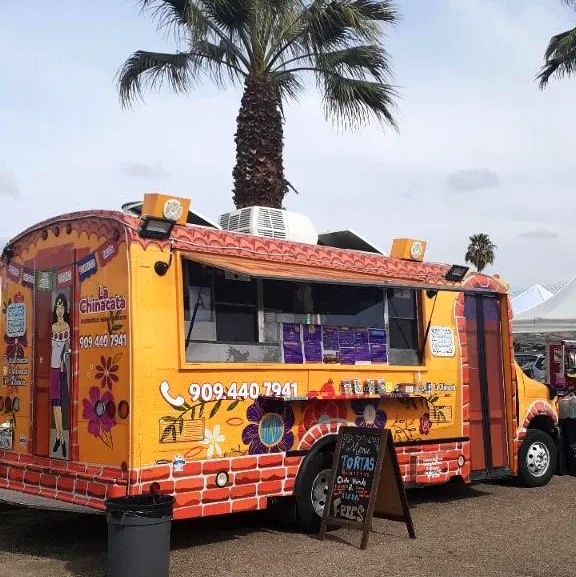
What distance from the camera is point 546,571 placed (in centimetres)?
657

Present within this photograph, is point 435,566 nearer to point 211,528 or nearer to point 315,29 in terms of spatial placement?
point 211,528

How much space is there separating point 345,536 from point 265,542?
802mm

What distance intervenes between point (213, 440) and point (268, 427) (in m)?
0.64

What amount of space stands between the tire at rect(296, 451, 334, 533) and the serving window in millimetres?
968

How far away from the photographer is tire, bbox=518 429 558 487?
10.5m

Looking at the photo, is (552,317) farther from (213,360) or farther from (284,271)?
(213,360)

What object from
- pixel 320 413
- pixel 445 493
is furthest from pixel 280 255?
pixel 445 493

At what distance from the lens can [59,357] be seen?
738cm

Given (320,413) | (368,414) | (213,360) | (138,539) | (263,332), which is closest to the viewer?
(138,539)

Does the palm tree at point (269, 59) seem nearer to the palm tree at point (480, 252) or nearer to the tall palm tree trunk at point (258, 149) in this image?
the tall palm tree trunk at point (258, 149)

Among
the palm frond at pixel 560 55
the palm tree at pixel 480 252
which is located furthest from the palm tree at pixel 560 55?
the palm tree at pixel 480 252

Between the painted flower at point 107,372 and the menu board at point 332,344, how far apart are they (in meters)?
1.70

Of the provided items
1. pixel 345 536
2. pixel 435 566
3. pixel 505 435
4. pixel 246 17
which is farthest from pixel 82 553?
pixel 246 17

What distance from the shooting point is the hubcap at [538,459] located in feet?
34.6
